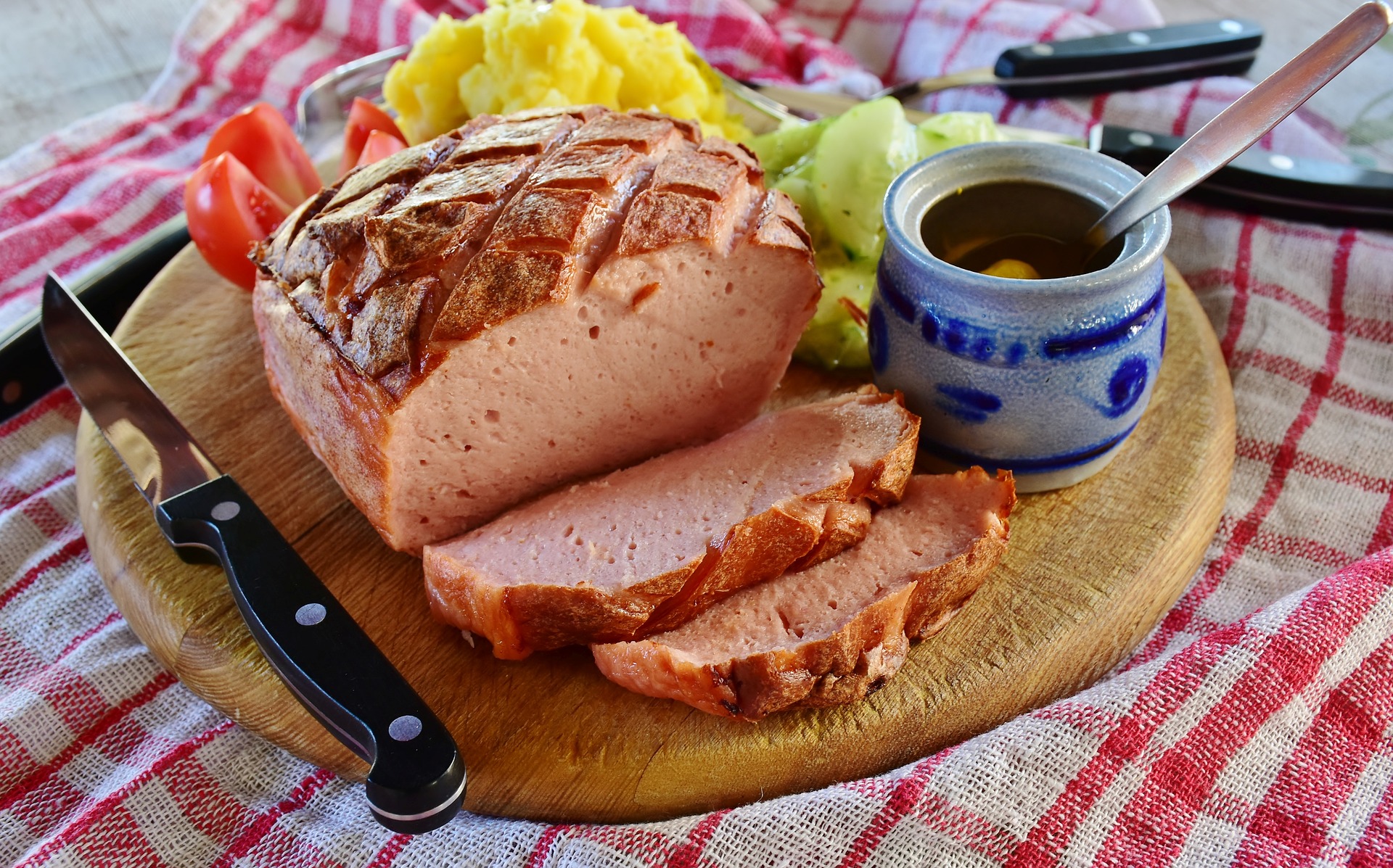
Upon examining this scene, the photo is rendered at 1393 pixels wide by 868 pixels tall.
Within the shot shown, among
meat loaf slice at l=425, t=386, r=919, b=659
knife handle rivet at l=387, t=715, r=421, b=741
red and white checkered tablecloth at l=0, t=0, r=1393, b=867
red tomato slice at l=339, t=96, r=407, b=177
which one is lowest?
red and white checkered tablecloth at l=0, t=0, r=1393, b=867

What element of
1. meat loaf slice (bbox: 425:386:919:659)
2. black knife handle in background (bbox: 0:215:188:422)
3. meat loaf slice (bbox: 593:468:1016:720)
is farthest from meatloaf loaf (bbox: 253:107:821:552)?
black knife handle in background (bbox: 0:215:188:422)

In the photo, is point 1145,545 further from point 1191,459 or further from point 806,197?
point 806,197

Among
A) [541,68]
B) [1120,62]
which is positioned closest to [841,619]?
[541,68]

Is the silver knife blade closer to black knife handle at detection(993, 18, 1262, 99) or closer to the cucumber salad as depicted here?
the cucumber salad

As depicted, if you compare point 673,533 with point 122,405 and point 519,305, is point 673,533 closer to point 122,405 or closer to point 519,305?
point 519,305

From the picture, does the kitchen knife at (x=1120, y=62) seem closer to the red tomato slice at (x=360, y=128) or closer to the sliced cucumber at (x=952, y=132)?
the sliced cucumber at (x=952, y=132)

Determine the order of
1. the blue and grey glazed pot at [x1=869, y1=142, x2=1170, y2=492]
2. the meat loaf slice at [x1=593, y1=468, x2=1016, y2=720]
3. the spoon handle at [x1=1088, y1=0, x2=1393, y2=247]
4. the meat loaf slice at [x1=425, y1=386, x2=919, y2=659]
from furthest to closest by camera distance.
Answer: the blue and grey glazed pot at [x1=869, y1=142, x2=1170, y2=492] < the meat loaf slice at [x1=425, y1=386, x2=919, y2=659] < the meat loaf slice at [x1=593, y1=468, x2=1016, y2=720] < the spoon handle at [x1=1088, y1=0, x2=1393, y2=247]
